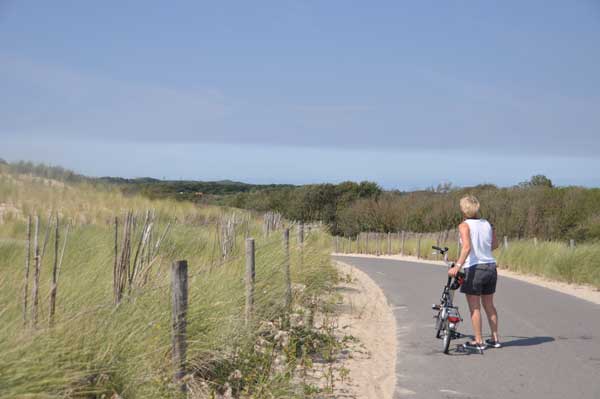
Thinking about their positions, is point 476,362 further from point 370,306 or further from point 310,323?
point 370,306

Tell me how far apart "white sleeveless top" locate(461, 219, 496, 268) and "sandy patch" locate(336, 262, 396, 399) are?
1.68 meters

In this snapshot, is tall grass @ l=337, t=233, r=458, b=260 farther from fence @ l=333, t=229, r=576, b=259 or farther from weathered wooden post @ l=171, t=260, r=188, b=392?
weathered wooden post @ l=171, t=260, r=188, b=392

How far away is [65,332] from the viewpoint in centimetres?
563

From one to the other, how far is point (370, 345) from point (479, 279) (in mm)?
2010

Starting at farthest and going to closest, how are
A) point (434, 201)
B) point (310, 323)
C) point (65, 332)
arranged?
point (434, 201), point (310, 323), point (65, 332)

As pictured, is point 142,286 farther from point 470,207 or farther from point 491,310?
point 491,310

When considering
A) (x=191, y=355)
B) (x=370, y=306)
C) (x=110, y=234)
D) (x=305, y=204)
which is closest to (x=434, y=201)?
(x=305, y=204)

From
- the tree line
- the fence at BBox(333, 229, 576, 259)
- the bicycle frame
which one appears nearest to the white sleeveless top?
the bicycle frame

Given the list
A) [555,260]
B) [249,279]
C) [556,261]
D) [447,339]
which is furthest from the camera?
[555,260]

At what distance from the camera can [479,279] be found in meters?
9.73

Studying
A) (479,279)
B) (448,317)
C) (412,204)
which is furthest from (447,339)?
(412,204)

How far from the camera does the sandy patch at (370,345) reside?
26.3 ft

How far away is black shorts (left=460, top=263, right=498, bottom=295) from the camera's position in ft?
31.9

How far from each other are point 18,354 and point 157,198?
1985cm
